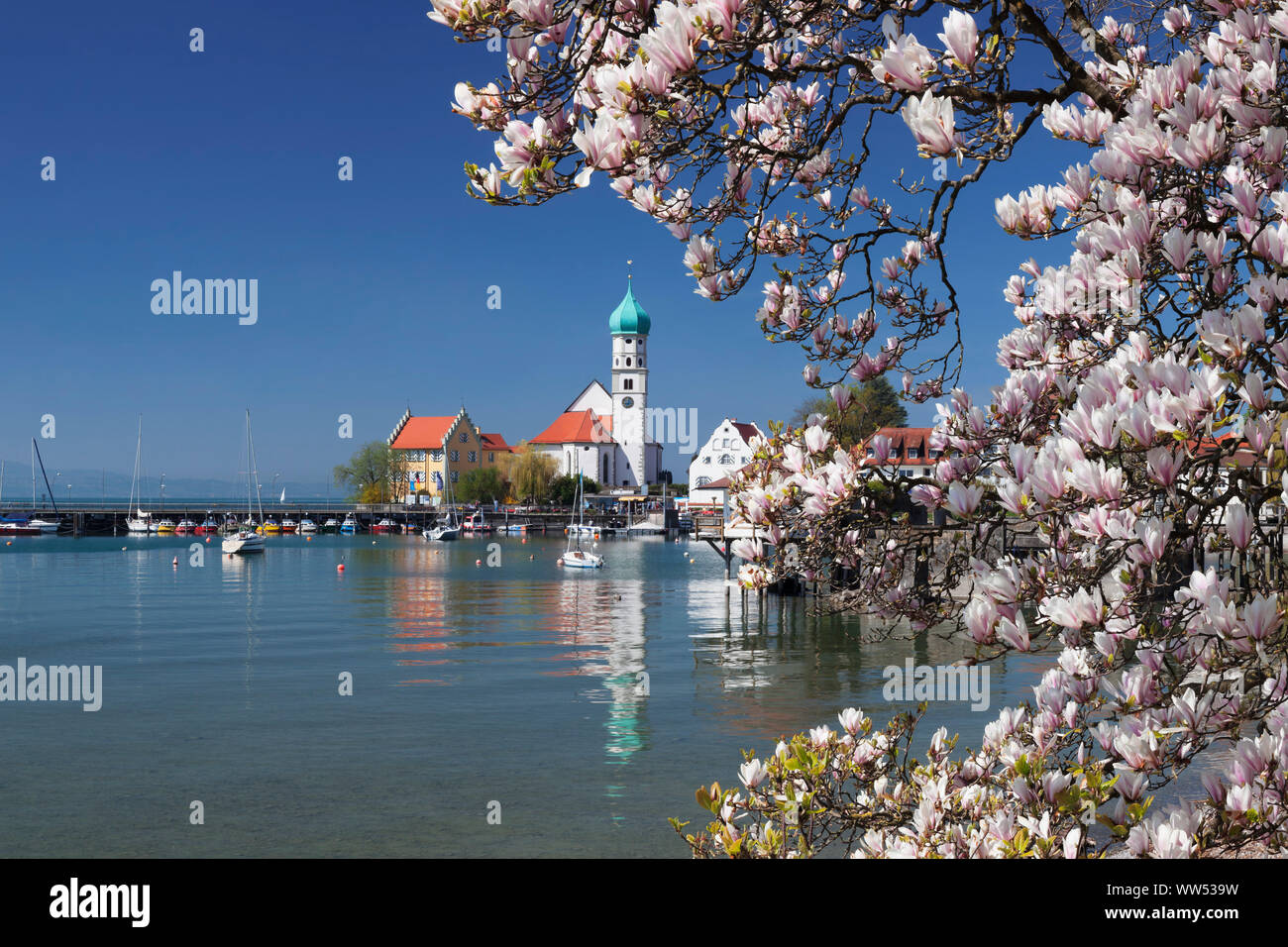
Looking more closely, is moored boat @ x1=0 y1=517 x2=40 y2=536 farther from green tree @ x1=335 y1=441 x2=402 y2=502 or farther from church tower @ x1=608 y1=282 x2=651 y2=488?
church tower @ x1=608 y1=282 x2=651 y2=488

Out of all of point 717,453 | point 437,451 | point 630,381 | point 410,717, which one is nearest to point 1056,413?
point 410,717

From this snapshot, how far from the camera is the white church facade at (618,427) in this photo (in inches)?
5891

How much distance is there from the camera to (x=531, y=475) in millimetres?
141000

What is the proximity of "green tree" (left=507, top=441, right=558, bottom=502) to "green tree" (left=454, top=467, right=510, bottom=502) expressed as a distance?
6.30ft

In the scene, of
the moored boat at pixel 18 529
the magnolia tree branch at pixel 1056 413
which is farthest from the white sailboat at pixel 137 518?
the magnolia tree branch at pixel 1056 413

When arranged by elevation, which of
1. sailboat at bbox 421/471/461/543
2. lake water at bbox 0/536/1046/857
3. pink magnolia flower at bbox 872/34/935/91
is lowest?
lake water at bbox 0/536/1046/857

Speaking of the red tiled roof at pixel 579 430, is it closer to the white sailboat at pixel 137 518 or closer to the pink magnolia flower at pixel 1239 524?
the white sailboat at pixel 137 518

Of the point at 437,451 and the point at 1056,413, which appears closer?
the point at 1056,413

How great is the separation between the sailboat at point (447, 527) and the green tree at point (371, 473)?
291 inches

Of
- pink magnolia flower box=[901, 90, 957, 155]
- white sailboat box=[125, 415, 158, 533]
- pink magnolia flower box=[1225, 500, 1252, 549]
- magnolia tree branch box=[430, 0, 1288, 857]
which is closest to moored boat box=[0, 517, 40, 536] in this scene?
white sailboat box=[125, 415, 158, 533]

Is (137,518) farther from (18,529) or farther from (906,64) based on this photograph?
(906,64)

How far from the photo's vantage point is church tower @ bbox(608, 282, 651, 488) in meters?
149

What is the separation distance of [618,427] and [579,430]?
6.10m

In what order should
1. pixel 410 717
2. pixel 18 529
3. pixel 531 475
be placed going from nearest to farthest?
pixel 410 717 < pixel 18 529 < pixel 531 475
